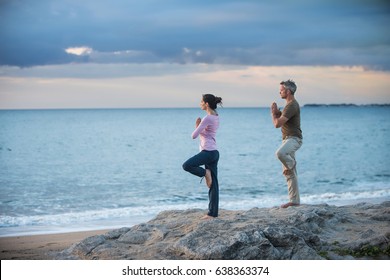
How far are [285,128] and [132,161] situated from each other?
27096 millimetres

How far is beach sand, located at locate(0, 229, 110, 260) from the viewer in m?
8.66

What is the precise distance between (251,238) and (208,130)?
1.63 meters

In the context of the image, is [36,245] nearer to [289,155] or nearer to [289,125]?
[289,155]

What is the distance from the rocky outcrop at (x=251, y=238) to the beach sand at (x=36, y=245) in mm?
765

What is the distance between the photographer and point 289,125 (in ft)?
29.5

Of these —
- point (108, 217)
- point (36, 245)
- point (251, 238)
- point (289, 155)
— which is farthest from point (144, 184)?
point (251, 238)

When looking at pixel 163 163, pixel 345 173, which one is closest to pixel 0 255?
pixel 345 173

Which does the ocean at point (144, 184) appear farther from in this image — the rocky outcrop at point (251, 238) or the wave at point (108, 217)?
the rocky outcrop at point (251, 238)

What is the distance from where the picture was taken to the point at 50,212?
15.6 metres

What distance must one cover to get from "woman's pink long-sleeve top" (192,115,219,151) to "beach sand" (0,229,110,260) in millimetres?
2657

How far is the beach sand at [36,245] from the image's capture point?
8663 mm

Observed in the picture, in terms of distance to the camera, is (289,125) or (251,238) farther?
(289,125)

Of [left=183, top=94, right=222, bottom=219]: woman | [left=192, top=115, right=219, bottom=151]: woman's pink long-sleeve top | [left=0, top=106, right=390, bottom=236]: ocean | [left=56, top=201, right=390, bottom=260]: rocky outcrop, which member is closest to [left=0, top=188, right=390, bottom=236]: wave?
[left=0, top=106, right=390, bottom=236]: ocean

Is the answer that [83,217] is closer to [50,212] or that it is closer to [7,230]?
[50,212]
